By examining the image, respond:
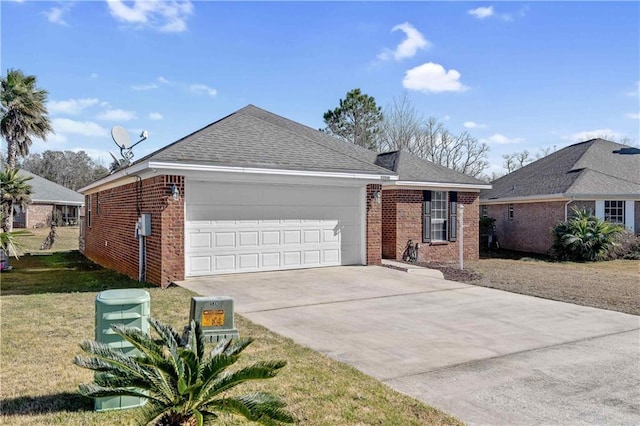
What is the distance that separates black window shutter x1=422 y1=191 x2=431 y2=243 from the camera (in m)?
15.8

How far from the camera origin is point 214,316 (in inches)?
232

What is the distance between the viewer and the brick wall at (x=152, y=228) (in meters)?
9.92

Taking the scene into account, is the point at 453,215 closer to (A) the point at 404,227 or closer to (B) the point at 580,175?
(A) the point at 404,227

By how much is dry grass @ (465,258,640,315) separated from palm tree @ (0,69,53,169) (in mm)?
27825

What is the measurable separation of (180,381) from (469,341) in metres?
4.37

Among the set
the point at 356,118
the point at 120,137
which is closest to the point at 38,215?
the point at 356,118

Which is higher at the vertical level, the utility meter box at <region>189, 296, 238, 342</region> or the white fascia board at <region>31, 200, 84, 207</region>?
the white fascia board at <region>31, 200, 84, 207</region>

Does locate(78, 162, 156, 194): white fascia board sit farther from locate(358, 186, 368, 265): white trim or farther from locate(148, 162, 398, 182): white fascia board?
locate(358, 186, 368, 265): white trim

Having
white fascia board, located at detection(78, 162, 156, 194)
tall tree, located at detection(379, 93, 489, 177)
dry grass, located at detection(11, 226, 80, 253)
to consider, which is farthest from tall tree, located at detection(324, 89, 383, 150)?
white fascia board, located at detection(78, 162, 156, 194)

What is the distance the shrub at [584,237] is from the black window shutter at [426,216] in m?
6.59

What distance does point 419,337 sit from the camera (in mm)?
6062

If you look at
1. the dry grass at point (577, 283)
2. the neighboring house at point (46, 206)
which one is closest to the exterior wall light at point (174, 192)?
the dry grass at point (577, 283)

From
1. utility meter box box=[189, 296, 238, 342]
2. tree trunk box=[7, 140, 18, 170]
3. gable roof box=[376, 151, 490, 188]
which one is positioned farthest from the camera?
tree trunk box=[7, 140, 18, 170]

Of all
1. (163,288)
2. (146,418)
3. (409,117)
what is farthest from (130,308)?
(409,117)
